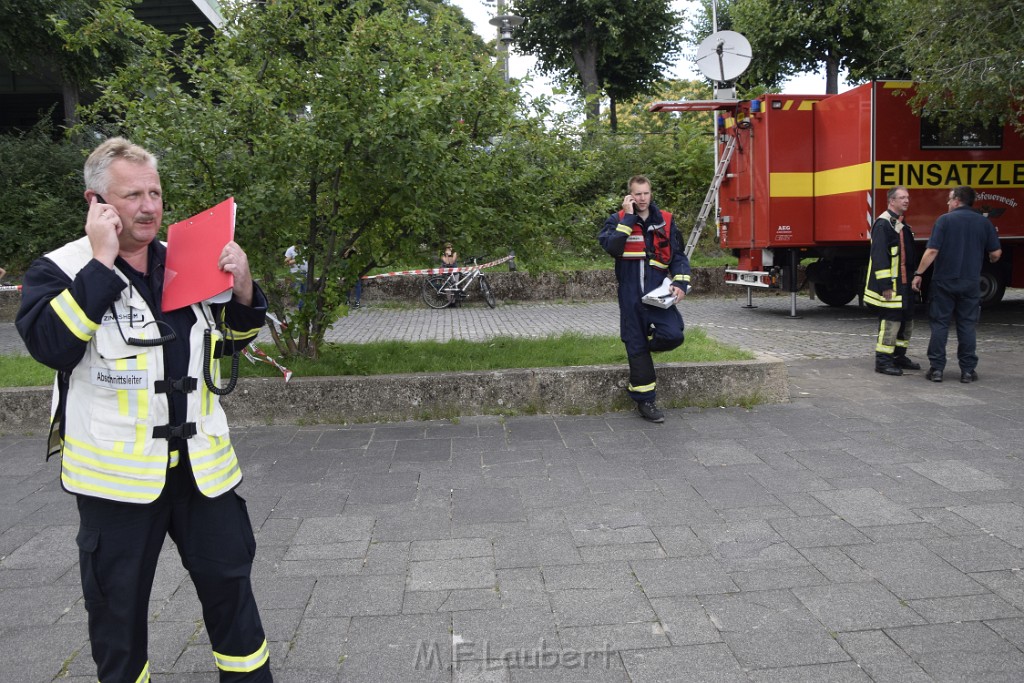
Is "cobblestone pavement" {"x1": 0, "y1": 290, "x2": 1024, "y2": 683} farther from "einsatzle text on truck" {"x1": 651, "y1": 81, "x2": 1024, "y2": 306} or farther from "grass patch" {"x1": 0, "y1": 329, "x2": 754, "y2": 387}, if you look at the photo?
"einsatzle text on truck" {"x1": 651, "y1": 81, "x2": 1024, "y2": 306}

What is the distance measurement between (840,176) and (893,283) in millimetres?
4548

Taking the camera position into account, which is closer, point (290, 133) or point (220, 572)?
point (220, 572)

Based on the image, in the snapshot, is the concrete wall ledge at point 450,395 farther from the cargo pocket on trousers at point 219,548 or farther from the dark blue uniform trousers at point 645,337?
the cargo pocket on trousers at point 219,548

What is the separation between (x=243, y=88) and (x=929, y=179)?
9829 mm

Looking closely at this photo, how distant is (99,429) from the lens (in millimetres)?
2410

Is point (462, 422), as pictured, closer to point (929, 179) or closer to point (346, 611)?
point (346, 611)

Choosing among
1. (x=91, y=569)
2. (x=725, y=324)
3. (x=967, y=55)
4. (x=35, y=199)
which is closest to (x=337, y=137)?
(x=91, y=569)

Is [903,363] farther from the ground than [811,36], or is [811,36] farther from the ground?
[811,36]

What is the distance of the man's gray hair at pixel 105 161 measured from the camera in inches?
94.5

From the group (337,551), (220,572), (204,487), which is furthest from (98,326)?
(337,551)

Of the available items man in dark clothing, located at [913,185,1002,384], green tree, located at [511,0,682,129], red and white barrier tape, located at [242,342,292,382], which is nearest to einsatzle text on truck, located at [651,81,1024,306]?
man in dark clothing, located at [913,185,1002,384]

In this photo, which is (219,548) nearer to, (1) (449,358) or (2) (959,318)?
(1) (449,358)

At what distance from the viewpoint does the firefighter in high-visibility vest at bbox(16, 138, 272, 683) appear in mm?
2322

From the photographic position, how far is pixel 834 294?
48.0 ft
